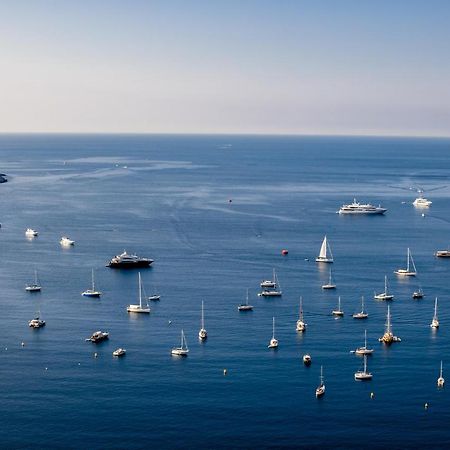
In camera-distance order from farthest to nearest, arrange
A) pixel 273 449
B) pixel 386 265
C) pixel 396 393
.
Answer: pixel 386 265, pixel 396 393, pixel 273 449

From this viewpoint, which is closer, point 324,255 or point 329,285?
point 329,285

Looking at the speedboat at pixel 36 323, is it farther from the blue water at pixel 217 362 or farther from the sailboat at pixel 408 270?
the sailboat at pixel 408 270

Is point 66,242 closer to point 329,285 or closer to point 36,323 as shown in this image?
point 36,323

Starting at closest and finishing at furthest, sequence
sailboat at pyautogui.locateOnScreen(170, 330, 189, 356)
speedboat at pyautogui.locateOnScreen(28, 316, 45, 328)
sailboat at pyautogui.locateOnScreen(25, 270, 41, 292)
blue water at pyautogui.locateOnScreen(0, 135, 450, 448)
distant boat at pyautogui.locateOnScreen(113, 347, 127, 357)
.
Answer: blue water at pyautogui.locateOnScreen(0, 135, 450, 448), distant boat at pyautogui.locateOnScreen(113, 347, 127, 357), sailboat at pyautogui.locateOnScreen(170, 330, 189, 356), speedboat at pyautogui.locateOnScreen(28, 316, 45, 328), sailboat at pyautogui.locateOnScreen(25, 270, 41, 292)

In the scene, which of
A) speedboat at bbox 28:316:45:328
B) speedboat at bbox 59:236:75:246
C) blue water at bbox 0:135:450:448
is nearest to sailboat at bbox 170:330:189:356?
blue water at bbox 0:135:450:448

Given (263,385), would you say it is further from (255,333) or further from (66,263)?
(66,263)

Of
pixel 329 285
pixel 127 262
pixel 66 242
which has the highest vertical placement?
pixel 66 242

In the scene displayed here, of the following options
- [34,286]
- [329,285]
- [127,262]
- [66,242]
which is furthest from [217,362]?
[66,242]

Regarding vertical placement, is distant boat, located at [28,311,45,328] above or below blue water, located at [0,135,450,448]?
above

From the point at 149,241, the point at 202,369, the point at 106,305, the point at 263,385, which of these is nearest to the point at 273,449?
the point at 263,385

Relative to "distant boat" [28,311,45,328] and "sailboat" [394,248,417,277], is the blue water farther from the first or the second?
"sailboat" [394,248,417,277]

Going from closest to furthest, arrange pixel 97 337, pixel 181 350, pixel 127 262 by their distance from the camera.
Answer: pixel 181 350 < pixel 97 337 < pixel 127 262
